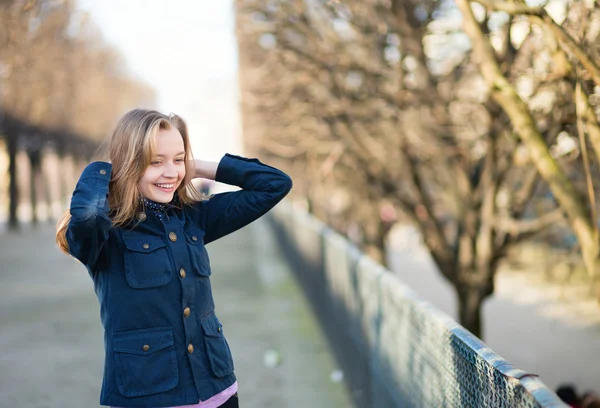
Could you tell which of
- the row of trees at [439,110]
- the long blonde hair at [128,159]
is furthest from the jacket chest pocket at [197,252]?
the row of trees at [439,110]

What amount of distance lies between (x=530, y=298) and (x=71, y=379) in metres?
14.6

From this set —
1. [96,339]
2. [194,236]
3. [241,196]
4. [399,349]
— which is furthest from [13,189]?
[194,236]

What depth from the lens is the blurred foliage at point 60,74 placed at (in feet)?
57.7

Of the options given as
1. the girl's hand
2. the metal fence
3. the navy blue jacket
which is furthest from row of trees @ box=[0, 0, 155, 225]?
the navy blue jacket

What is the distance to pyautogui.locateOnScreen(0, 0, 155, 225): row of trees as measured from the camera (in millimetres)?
20812

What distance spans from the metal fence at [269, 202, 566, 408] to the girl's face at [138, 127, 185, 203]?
117cm

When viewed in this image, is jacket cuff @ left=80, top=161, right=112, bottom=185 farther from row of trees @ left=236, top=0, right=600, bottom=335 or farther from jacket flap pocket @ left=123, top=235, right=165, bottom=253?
row of trees @ left=236, top=0, right=600, bottom=335

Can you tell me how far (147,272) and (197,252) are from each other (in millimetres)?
217

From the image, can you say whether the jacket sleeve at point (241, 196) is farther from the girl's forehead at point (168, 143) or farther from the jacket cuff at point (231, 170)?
the girl's forehead at point (168, 143)

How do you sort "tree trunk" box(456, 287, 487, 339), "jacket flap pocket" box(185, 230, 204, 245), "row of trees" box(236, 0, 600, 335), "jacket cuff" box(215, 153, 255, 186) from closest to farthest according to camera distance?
1. "jacket flap pocket" box(185, 230, 204, 245)
2. "jacket cuff" box(215, 153, 255, 186)
3. "row of trees" box(236, 0, 600, 335)
4. "tree trunk" box(456, 287, 487, 339)

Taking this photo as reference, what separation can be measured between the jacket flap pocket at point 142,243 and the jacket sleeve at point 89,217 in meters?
0.11

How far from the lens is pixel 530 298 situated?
20.0 metres

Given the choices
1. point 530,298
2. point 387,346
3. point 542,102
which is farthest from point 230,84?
point 387,346

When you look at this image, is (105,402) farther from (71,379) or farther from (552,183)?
(71,379)
